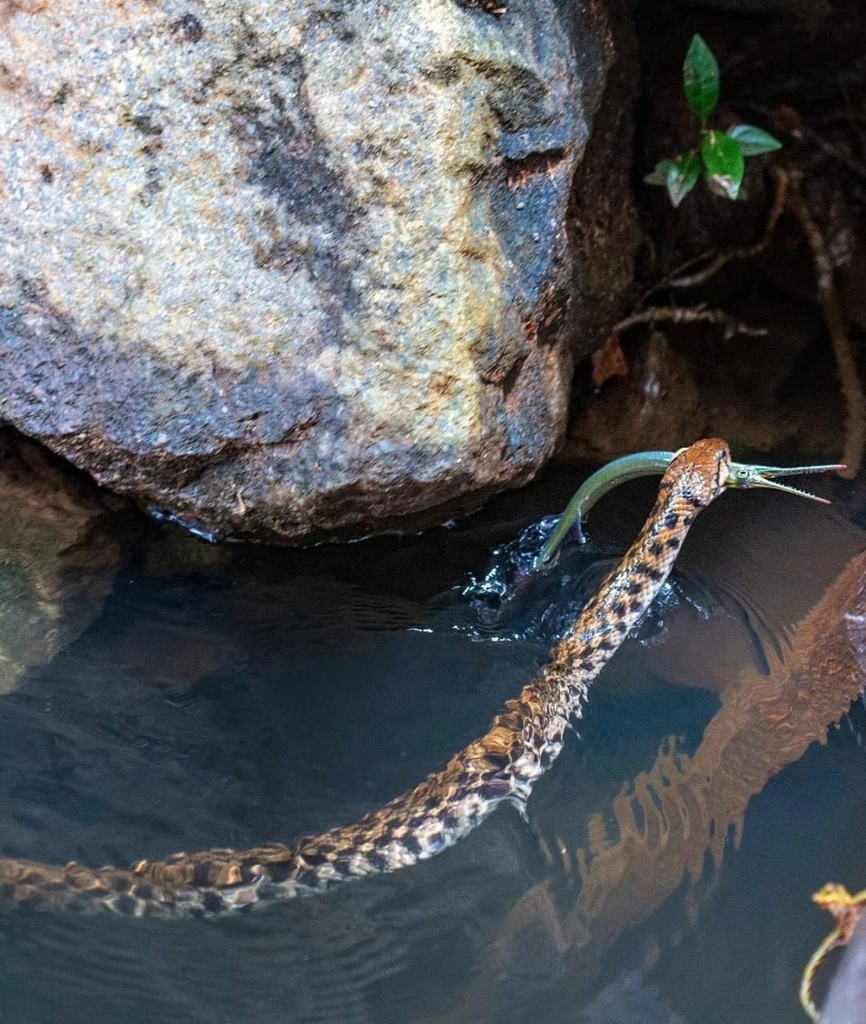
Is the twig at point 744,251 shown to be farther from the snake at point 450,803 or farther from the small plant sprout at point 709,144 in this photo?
the snake at point 450,803

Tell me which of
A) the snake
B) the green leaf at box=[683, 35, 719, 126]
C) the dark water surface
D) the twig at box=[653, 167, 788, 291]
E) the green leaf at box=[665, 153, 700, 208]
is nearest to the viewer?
the dark water surface

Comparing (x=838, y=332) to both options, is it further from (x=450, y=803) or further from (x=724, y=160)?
(x=450, y=803)

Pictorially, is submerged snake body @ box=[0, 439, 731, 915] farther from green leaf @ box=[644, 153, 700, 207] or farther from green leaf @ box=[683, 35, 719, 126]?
green leaf @ box=[683, 35, 719, 126]

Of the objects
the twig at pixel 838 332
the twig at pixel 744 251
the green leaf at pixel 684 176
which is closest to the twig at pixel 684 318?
the twig at pixel 744 251

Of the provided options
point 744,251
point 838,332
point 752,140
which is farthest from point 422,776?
point 744,251

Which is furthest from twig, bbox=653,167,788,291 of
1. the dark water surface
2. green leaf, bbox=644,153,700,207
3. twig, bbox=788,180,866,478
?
the dark water surface

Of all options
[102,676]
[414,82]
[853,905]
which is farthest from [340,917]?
[414,82]

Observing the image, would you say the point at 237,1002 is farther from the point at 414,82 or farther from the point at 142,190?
the point at 414,82
